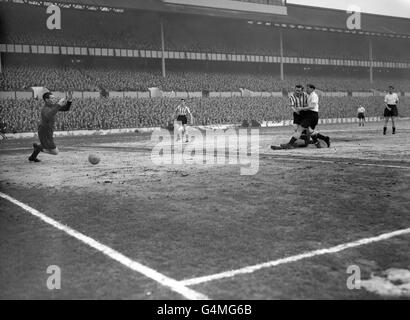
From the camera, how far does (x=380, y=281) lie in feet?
10.0

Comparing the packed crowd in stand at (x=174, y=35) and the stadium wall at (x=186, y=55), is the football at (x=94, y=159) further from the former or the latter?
the packed crowd in stand at (x=174, y=35)

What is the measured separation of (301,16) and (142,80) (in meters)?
24.0

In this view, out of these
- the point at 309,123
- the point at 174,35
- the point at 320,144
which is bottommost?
the point at 320,144

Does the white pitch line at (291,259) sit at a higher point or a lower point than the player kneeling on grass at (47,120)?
lower

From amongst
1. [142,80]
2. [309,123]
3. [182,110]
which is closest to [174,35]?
[142,80]

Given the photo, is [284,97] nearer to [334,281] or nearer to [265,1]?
[265,1]

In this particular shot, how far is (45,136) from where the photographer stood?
1120cm

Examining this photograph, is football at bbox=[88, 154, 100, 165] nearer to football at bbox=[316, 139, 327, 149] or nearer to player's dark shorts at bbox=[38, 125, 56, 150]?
player's dark shorts at bbox=[38, 125, 56, 150]

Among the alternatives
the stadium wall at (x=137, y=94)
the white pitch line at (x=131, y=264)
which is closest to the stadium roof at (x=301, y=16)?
the stadium wall at (x=137, y=94)

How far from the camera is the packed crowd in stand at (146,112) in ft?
86.0

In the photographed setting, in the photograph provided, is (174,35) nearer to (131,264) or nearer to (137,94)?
(137,94)

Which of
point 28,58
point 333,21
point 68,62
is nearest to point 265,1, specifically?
point 333,21

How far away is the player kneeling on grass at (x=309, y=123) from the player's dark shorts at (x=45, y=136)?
244 inches
